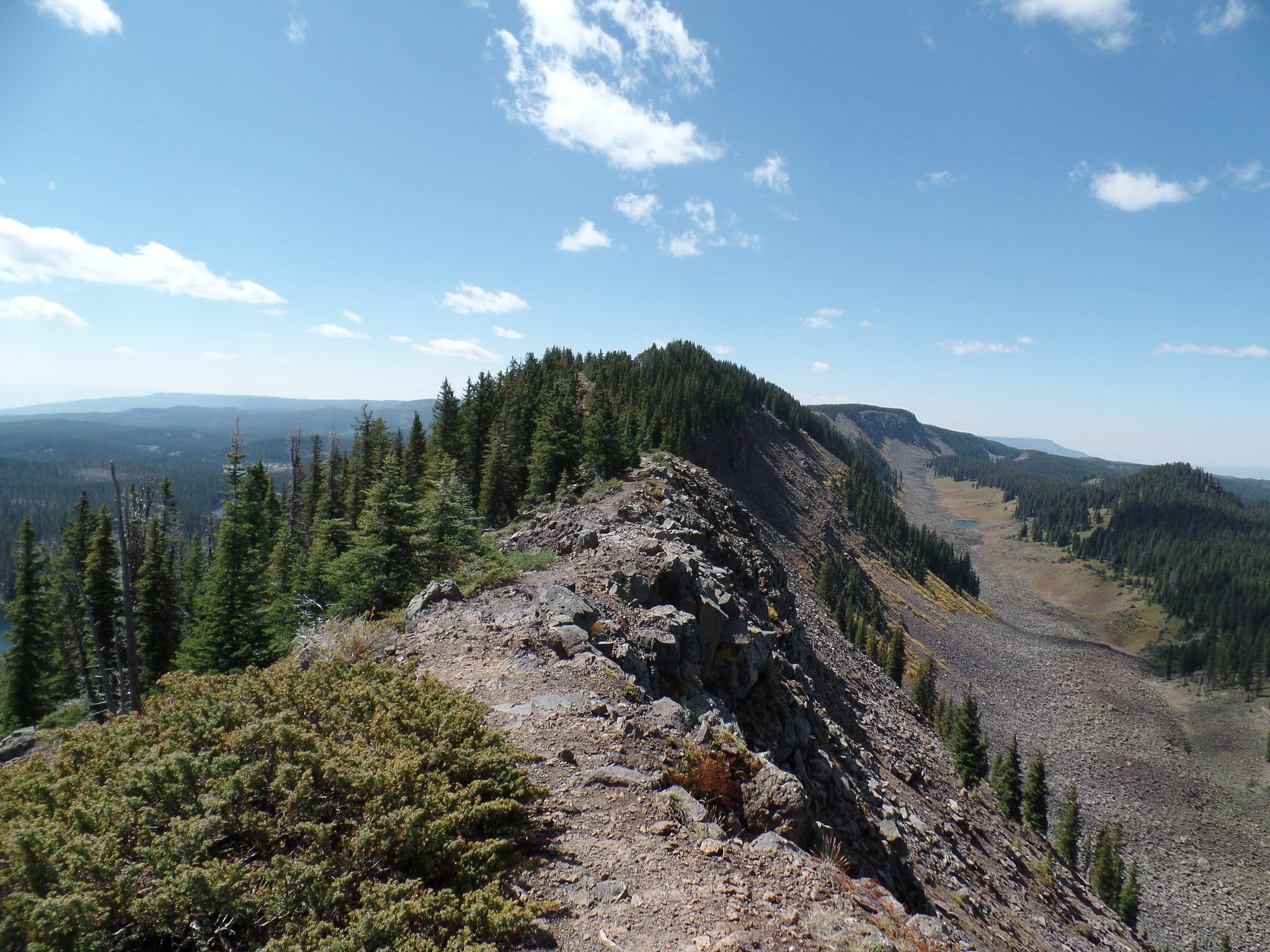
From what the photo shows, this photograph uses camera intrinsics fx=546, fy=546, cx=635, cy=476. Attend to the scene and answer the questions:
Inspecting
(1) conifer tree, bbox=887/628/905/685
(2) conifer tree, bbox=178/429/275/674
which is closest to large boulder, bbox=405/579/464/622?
(2) conifer tree, bbox=178/429/275/674

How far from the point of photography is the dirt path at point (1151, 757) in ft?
157

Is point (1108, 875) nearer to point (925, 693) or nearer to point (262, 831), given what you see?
point (925, 693)

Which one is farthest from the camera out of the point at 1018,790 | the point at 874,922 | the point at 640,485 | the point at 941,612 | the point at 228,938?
the point at 941,612

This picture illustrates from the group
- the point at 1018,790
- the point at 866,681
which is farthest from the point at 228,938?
the point at 1018,790

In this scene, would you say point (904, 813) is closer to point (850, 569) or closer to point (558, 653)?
point (558, 653)

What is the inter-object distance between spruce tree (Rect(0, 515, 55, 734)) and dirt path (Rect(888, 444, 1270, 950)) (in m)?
78.5

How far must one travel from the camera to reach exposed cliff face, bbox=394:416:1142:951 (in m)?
6.80

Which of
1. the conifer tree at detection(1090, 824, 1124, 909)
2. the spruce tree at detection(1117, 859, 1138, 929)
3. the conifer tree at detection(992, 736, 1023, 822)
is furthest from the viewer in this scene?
the conifer tree at detection(992, 736, 1023, 822)

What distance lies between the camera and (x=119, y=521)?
21234mm

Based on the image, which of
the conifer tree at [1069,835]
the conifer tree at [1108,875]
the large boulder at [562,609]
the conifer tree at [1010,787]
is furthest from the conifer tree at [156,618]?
the conifer tree at [1108,875]

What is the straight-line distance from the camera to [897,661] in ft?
201

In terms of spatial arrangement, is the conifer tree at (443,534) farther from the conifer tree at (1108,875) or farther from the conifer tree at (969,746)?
the conifer tree at (1108,875)

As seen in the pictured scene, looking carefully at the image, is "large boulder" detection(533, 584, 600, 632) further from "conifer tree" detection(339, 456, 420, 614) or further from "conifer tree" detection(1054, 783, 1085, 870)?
"conifer tree" detection(1054, 783, 1085, 870)

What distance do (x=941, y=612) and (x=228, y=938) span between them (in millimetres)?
116644
